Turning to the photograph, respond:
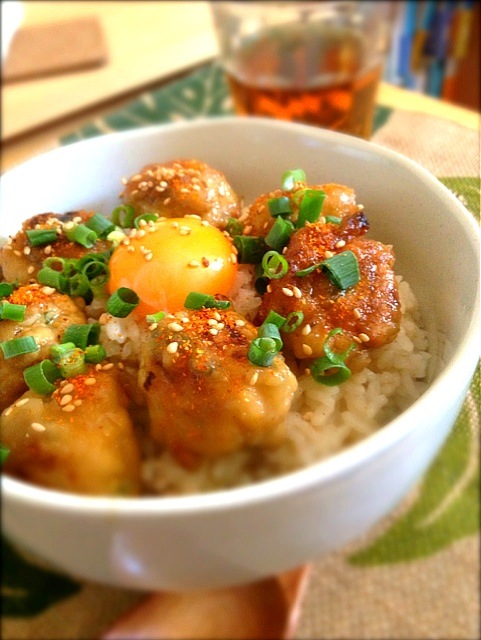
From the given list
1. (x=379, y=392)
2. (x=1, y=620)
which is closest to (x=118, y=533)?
(x=379, y=392)

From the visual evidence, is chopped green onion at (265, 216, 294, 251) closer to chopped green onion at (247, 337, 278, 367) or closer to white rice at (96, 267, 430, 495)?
white rice at (96, 267, 430, 495)

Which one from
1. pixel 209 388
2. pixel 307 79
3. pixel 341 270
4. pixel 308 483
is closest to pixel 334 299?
pixel 341 270

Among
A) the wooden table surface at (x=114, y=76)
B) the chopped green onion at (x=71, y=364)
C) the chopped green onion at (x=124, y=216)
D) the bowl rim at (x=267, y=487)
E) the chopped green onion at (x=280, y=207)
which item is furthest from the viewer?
the wooden table surface at (x=114, y=76)

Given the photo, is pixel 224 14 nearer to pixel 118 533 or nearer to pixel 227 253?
pixel 227 253

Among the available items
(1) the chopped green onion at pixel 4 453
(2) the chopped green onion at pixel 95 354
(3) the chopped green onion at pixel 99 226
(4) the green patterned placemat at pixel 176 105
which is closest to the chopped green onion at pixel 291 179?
(3) the chopped green onion at pixel 99 226

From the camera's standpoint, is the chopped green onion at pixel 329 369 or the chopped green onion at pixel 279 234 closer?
the chopped green onion at pixel 329 369

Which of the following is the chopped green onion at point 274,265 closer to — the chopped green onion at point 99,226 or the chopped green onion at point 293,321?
the chopped green onion at point 293,321
